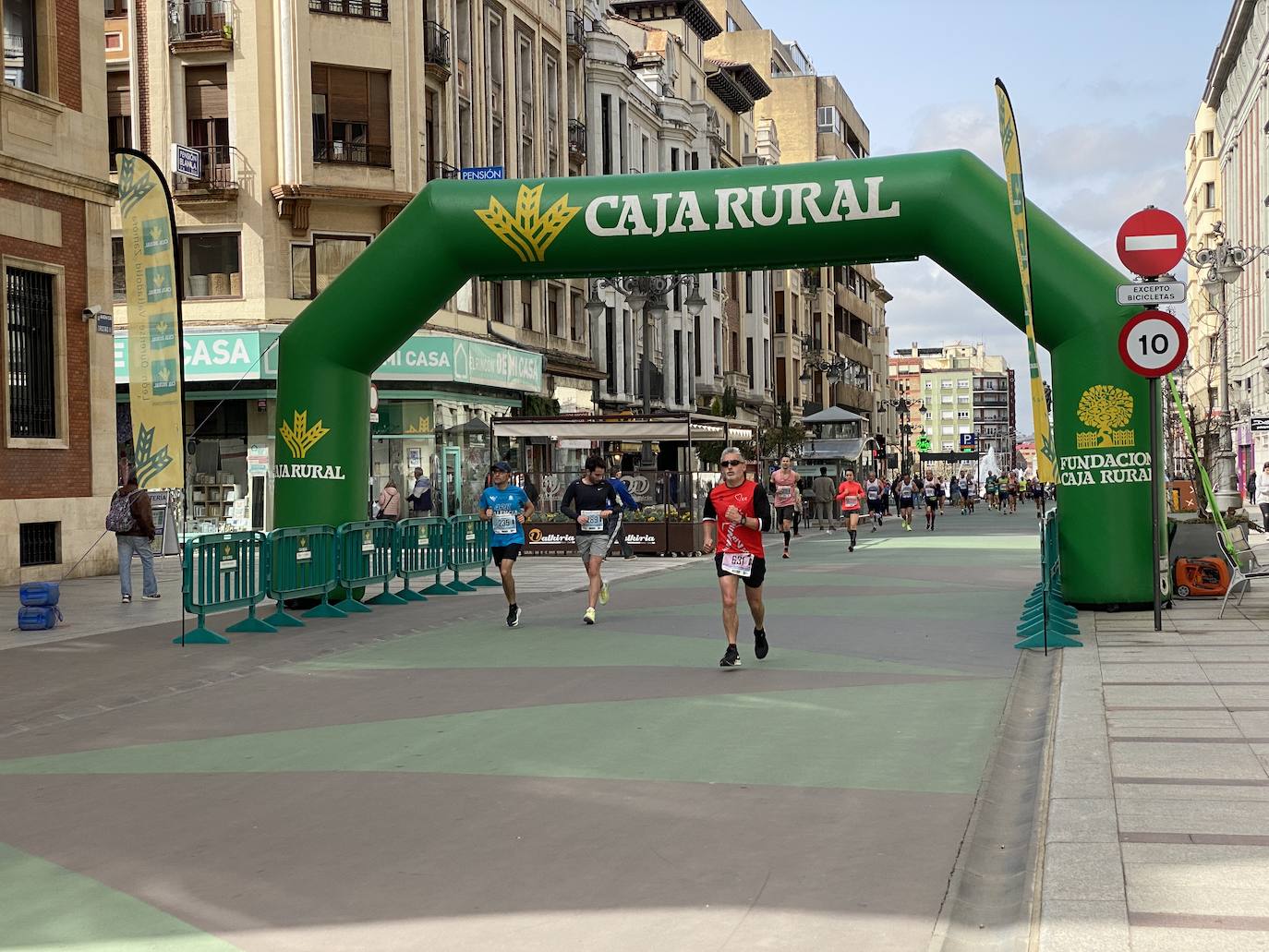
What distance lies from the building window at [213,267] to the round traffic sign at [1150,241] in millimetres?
24684

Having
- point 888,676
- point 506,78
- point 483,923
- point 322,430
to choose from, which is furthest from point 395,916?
point 506,78

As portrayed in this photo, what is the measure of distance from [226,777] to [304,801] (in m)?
0.85

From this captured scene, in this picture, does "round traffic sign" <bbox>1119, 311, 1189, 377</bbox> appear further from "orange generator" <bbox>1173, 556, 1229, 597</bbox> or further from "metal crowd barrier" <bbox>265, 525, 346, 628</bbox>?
"metal crowd barrier" <bbox>265, 525, 346, 628</bbox>

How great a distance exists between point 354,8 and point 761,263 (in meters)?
21.9

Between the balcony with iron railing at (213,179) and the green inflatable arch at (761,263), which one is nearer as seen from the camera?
the green inflatable arch at (761,263)

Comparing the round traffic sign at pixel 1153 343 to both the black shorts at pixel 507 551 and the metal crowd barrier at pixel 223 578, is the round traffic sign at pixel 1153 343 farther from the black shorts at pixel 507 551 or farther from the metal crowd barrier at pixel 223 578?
the metal crowd barrier at pixel 223 578

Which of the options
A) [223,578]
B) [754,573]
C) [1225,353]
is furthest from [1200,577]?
[1225,353]

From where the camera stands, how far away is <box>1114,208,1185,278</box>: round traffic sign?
13.3 m

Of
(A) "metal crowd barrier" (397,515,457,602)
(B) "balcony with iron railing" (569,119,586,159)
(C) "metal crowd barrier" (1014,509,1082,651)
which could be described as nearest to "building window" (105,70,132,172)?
(B) "balcony with iron railing" (569,119,586,159)

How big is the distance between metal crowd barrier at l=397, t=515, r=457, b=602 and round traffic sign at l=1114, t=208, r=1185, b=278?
9392mm

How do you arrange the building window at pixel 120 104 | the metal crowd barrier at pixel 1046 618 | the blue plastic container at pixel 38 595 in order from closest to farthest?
the metal crowd barrier at pixel 1046 618, the blue plastic container at pixel 38 595, the building window at pixel 120 104

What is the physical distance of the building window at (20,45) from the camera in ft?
74.3

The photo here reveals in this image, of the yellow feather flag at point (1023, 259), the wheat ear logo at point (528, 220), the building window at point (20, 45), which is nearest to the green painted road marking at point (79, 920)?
the yellow feather flag at point (1023, 259)

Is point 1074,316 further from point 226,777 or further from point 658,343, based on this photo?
point 658,343
